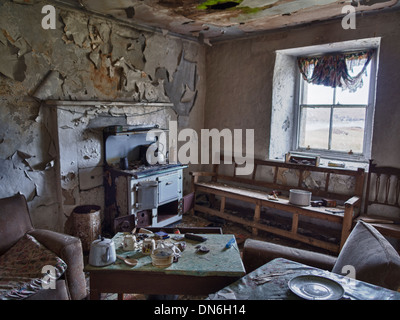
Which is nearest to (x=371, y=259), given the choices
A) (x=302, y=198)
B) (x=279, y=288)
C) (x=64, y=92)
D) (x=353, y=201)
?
(x=279, y=288)

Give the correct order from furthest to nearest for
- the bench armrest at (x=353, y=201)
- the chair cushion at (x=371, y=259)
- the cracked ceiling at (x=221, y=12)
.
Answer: the bench armrest at (x=353, y=201)
the cracked ceiling at (x=221, y=12)
the chair cushion at (x=371, y=259)

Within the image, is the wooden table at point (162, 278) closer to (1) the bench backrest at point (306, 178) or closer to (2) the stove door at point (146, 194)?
(2) the stove door at point (146, 194)

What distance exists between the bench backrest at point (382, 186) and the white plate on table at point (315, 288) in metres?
2.52

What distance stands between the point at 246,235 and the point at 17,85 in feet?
11.0

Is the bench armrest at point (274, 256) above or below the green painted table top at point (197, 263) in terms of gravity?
below

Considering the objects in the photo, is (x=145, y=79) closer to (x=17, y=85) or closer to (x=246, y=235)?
(x=17, y=85)

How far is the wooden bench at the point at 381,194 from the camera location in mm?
3727

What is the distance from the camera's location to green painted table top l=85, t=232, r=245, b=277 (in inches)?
83.7

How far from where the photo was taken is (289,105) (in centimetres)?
493

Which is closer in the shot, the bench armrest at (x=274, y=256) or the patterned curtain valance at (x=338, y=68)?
the bench armrest at (x=274, y=256)

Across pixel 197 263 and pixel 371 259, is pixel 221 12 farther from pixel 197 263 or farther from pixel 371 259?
pixel 371 259

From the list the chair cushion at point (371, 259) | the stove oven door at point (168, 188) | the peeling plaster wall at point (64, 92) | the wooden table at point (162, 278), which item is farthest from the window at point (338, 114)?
the wooden table at point (162, 278)

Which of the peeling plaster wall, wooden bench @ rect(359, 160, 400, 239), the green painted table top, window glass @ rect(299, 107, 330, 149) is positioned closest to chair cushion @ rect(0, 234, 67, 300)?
the green painted table top
